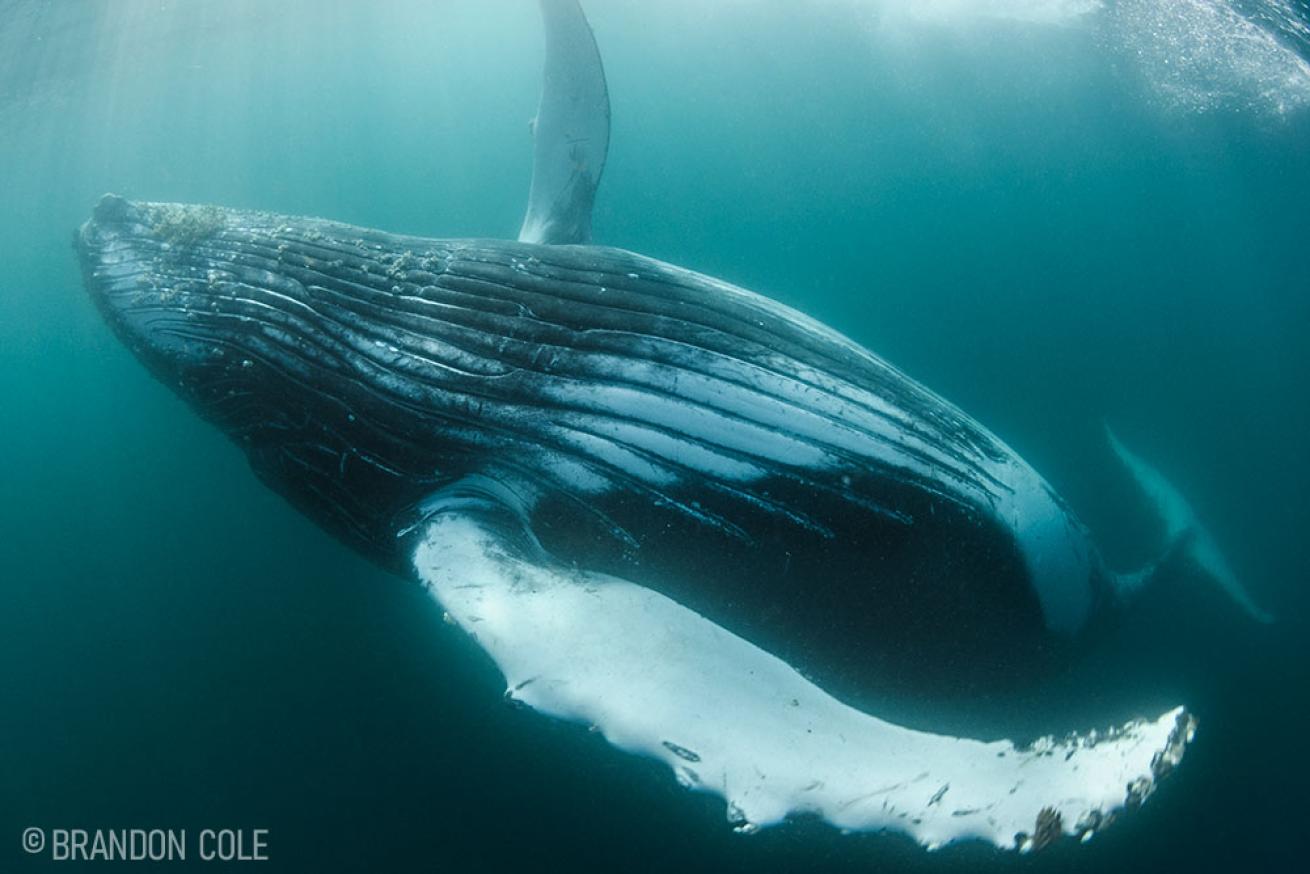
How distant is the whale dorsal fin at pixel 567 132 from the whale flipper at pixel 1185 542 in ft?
17.2

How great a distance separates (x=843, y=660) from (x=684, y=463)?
1127 mm

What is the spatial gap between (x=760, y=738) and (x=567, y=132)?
529 centimetres

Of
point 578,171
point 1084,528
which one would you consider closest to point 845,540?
point 1084,528

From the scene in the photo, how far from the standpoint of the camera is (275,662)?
306 inches

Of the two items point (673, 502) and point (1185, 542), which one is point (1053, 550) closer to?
point (673, 502)

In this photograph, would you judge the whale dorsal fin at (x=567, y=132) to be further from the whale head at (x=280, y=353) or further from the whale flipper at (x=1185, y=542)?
the whale flipper at (x=1185, y=542)

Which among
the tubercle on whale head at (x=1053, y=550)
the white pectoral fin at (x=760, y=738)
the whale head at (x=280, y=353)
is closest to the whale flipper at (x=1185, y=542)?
the tubercle on whale head at (x=1053, y=550)

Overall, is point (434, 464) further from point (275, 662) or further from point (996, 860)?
point (275, 662)

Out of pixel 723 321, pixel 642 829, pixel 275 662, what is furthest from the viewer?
pixel 275 662

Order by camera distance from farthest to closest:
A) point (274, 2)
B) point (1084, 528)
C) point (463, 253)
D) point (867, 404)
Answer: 1. point (274, 2)
2. point (463, 253)
3. point (1084, 528)
4. point (867, 404)

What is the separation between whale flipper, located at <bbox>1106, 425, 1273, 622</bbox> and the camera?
539 cm

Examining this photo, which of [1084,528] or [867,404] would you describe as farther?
[1084,528]

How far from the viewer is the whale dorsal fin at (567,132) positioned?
208 inches

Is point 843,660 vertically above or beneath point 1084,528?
beneath
